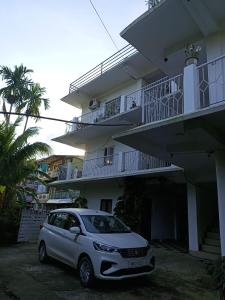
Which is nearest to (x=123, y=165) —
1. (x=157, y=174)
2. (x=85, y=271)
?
(x=157, y=174)

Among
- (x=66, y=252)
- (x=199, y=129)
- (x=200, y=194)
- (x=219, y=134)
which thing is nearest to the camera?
(x=199, y=129)

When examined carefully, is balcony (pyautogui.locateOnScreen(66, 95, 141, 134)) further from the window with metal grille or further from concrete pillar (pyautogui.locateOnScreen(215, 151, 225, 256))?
concrete pillar (pyautogui.locateOnScreen(215, 151, 225, 256))

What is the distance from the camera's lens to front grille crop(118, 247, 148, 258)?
6245mm

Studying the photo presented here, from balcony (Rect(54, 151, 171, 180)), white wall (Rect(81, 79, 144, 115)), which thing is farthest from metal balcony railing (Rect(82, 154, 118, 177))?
white wall (Rect(81, 79, 144, 115))

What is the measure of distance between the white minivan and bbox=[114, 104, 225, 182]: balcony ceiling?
8.05 ft

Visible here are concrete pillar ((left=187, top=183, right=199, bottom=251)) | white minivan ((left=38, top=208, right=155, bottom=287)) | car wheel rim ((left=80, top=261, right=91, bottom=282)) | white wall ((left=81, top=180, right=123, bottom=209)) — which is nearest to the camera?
white minivan ((left=38, top=208, right=155, bottom=287))

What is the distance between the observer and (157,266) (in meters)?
8.89

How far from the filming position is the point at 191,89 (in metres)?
6.38

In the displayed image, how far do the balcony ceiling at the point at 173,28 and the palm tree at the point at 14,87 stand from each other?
14.4m

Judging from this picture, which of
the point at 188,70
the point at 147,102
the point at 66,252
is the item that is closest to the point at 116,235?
the point at 66,252

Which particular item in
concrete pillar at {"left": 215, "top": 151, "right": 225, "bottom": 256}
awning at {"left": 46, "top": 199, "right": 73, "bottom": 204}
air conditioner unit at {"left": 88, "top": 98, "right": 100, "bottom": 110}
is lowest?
concrete pillar at {"left": 215, "top": 151, "right": 225, "bottom": 256}

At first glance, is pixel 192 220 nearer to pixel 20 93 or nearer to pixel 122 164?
pixel 122 164

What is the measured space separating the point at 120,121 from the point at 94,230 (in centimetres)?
943

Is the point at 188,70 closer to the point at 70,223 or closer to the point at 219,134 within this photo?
the point at 219,134
